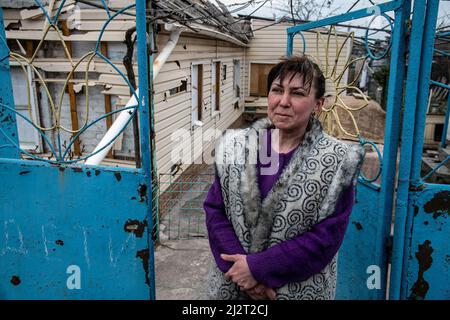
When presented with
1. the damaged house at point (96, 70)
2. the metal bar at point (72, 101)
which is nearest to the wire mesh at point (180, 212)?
the damaged house at point (96, 70)

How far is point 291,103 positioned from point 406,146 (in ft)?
2.09

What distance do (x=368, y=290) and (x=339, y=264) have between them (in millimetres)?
391

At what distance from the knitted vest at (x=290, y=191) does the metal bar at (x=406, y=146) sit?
0.30 metres

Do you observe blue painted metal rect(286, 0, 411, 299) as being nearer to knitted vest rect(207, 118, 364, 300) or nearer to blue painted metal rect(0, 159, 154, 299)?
knitted vest rect(207, 118, 364, 300)

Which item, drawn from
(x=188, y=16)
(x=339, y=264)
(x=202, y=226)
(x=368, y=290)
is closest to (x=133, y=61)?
(x=188, y=16)

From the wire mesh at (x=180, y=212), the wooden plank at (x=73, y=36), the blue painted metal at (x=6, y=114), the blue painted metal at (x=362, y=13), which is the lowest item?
the wire mesh at (x=180, y=212)

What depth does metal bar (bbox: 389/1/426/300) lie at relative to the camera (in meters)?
1.66

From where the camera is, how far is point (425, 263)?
6.28ft

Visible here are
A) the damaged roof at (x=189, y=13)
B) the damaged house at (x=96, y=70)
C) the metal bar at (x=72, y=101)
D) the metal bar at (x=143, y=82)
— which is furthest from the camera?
the metal bar at (x=72, y=101)

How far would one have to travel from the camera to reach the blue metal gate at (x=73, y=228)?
205cm

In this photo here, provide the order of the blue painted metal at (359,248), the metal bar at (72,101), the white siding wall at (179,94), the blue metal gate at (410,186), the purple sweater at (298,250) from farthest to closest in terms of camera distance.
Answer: the white siding wall at (179,94), the metal bar at (72,101), the blue painted metal at (359,248), the blue metal gate at (410,186), the purple sweater at (298,250)

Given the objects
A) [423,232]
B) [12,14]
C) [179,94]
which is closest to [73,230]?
[423,232]

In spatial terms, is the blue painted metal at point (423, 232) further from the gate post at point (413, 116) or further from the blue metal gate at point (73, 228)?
the blue metal gate at point (73, 228)

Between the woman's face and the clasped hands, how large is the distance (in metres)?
0.64
